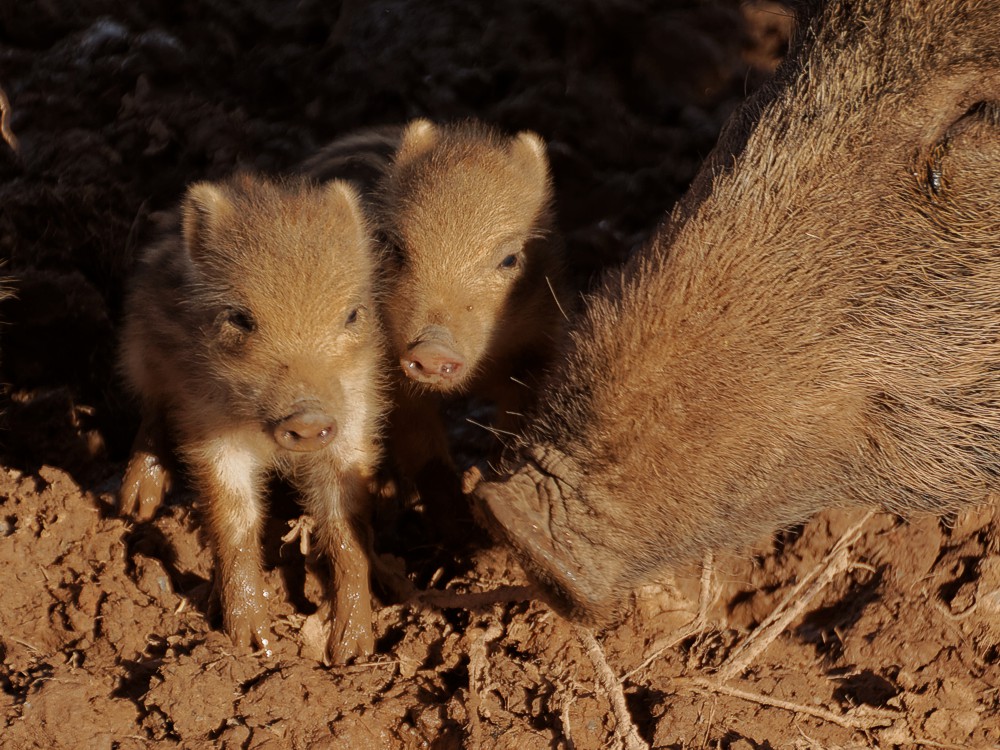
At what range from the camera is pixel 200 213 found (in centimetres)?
370

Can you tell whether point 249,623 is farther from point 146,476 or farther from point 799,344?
point 799,344

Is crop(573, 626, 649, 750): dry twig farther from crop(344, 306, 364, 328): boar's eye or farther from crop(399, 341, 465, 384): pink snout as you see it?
crop(344, 306, 364, 328): boar's eye

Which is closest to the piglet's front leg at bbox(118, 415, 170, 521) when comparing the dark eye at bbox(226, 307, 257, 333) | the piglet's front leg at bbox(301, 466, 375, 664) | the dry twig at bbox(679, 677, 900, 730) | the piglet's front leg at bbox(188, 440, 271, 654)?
the piglet's front leg at bbox(188, 440, 271, 654)

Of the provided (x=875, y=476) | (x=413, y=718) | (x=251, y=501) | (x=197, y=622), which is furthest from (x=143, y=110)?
(x=875, y=476)

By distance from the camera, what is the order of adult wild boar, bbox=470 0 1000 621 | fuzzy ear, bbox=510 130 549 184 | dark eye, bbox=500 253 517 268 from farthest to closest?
1. fuzzy ear, bbox=510 130 549 184
2. dark eye, bbox=500 253 517 268
3. adult wild boar, bbox=470 0 1000 621

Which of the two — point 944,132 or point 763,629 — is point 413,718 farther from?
point 944,132

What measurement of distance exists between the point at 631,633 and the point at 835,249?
4.36ft

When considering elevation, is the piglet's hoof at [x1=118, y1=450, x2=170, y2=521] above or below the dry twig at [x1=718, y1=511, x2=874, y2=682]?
below

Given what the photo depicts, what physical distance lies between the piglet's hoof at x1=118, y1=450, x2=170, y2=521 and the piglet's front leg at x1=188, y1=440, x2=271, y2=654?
1.38 feet

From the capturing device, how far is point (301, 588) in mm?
4125

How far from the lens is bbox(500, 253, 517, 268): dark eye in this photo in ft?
13.9

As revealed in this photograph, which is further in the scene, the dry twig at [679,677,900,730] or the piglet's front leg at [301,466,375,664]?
the piglet's front leg at [301,466,375,664]

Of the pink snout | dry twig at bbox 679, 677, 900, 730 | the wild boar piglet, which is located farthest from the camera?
the pink snout

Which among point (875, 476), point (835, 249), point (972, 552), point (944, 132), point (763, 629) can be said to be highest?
point (944, 132)
